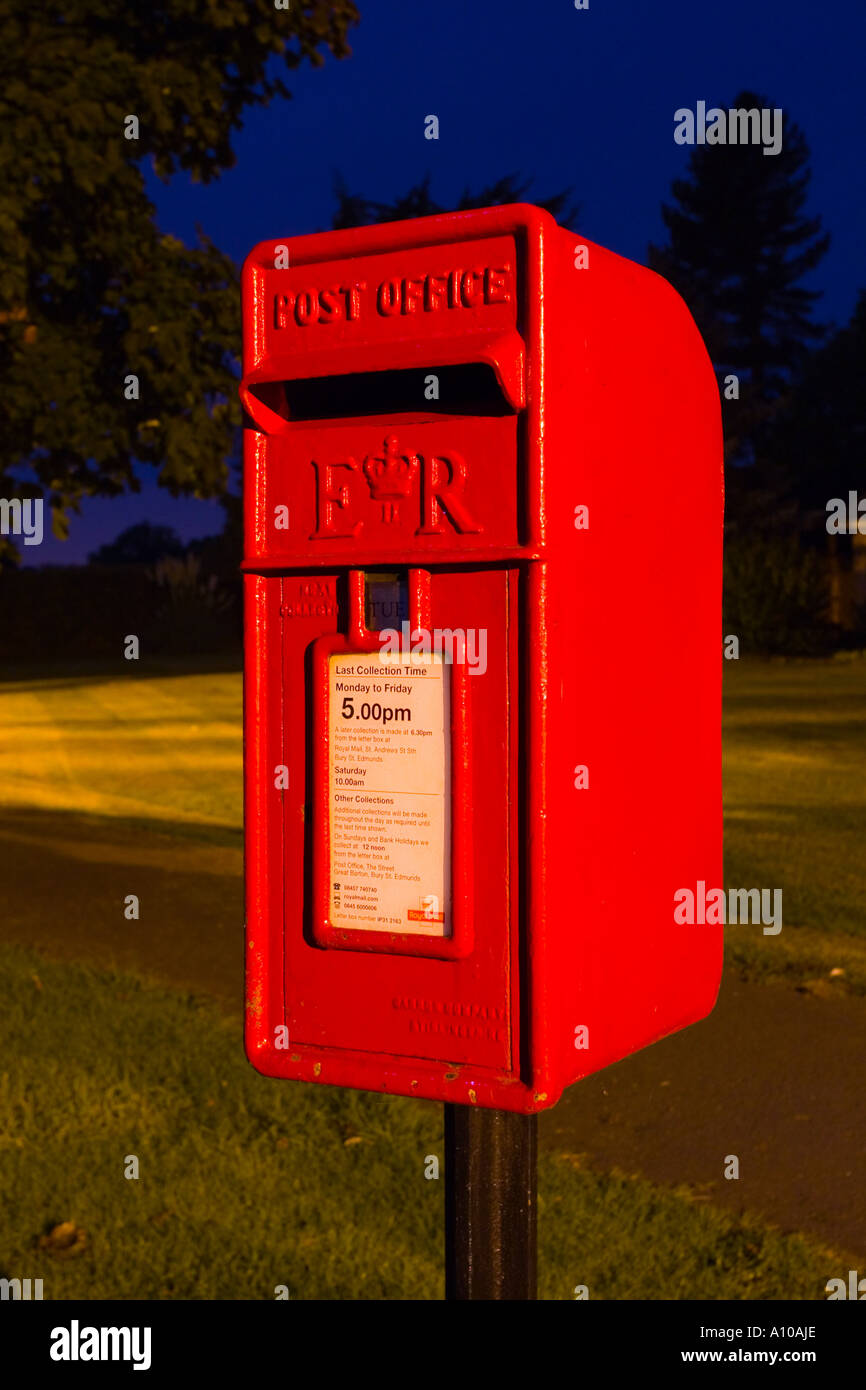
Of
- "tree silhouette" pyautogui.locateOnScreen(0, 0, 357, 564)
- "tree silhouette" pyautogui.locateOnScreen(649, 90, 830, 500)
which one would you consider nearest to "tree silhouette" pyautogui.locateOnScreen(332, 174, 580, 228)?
"tree silhouette" pyautogui.locateOnScreen(649, 90, 830, 500)

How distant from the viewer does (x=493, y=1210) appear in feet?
8.79

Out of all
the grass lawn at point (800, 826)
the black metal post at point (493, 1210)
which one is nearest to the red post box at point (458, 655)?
the black metal post at point (493, 1210)

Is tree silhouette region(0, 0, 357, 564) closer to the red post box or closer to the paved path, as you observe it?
the paved path

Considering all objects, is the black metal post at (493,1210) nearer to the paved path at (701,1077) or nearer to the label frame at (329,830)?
the label frame at (329,830)

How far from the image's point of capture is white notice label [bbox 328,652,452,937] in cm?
259

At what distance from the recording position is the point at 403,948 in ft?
8.54

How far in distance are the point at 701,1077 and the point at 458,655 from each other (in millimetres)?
3588

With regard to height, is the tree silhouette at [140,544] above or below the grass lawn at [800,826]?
above

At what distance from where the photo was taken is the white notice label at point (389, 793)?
259cm

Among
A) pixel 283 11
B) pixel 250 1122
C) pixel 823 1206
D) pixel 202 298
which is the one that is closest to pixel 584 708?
pixel 823 1206

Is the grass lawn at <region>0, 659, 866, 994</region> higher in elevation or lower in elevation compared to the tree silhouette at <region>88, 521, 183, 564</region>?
lower

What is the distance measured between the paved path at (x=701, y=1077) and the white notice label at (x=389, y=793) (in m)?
2.26

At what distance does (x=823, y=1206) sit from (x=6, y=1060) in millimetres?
2850
